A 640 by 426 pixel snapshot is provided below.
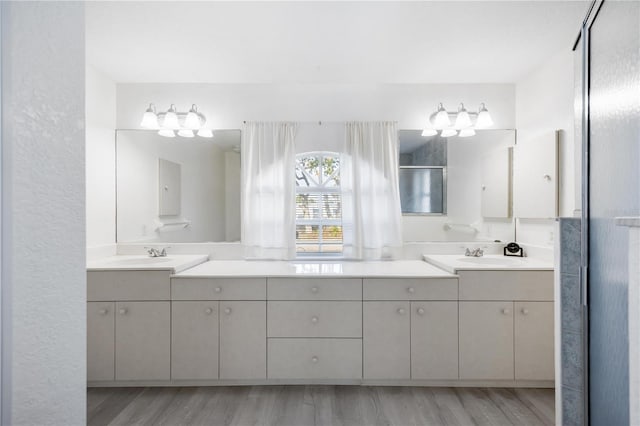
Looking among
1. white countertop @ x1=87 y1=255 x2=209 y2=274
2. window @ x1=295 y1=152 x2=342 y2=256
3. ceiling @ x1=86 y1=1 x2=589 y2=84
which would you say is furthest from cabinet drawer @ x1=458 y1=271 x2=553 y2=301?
white countertop @ x1=87 y1=255 x2=209 y2=274

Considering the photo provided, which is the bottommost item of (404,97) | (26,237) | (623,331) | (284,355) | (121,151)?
(284,355)

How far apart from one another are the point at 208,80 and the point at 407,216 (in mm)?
2004

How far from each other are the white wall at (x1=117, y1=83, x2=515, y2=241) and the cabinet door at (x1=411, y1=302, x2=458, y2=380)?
77 cm

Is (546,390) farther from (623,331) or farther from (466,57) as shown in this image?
(466,57)

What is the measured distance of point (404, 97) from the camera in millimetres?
2693

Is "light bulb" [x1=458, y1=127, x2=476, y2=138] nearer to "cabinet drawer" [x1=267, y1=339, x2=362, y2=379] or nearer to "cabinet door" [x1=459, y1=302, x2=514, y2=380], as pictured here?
"cabinet door" [x1=459, y1=302, x2=514, y2=380]

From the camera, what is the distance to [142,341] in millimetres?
2098

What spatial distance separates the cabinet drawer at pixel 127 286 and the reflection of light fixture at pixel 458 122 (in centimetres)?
235

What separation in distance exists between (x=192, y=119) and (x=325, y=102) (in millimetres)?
1113

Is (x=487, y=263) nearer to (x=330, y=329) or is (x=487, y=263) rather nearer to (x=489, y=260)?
(x=489, y=260)

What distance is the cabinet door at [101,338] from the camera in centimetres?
209

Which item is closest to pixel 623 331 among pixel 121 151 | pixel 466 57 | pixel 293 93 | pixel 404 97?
pixel 466 57

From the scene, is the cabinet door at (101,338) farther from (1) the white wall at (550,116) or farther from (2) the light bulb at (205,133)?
(1) the white wall at (550,116)

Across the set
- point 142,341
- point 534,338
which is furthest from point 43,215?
point 534,338
